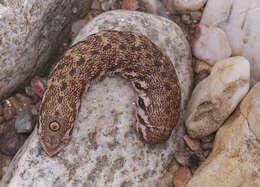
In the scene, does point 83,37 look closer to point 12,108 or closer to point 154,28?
point 154,28

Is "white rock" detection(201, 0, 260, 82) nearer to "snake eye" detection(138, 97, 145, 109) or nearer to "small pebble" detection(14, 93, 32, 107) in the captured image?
"snake eye" detection(138, 97, 145, 109)

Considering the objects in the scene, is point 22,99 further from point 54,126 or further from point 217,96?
point 217,96

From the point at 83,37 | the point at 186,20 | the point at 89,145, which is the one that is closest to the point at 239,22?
the point at 186,20

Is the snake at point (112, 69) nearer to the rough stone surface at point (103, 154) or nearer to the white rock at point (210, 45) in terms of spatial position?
the rough stone surface at point (103, 154)

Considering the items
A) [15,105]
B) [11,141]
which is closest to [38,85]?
[15,105]

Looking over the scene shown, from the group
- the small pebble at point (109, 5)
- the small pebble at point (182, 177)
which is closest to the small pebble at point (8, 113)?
the small pebble at point (109, 5)

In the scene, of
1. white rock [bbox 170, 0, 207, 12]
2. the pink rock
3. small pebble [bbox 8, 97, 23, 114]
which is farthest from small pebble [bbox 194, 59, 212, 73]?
small pebble [bbox 8, 97, 23, 114]
